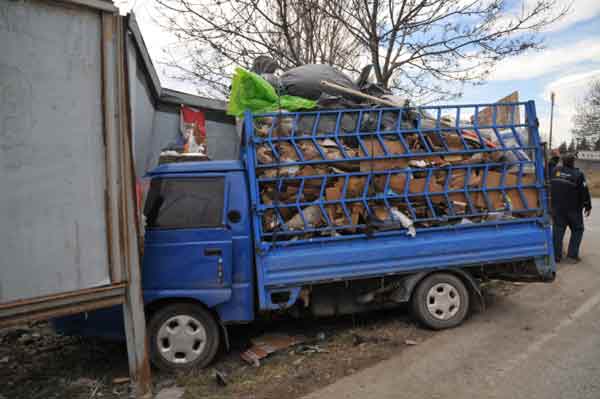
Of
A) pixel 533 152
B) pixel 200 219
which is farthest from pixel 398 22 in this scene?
pixel 200 219

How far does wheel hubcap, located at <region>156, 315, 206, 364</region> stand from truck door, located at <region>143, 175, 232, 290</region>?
331 mm

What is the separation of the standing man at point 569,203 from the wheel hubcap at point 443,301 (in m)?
3.70

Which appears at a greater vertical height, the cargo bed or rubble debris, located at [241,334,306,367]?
the cargo bed

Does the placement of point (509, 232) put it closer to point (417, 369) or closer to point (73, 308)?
point (417, 369)

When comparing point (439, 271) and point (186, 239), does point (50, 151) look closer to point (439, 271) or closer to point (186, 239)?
point (186, 239)

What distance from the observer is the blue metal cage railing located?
13.6ft

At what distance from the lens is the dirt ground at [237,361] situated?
359 centimetres

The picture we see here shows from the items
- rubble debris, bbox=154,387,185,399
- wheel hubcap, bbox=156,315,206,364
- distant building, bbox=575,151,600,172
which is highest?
distant building, bbox=575,151,600,172

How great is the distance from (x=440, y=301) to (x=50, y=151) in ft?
12.6

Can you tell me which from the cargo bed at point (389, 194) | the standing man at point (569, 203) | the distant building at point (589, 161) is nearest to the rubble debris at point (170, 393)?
the cargo bed at point (389, 194)

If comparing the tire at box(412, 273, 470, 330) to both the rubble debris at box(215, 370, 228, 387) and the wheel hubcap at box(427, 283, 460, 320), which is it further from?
the rubble debris at box(215, 370, 228, 387)

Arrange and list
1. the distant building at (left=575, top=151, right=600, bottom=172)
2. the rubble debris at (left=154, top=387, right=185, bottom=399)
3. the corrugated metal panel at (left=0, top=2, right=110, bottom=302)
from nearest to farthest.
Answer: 1. the corrugated metal panel at (left=0, top=2, right=110, bottom=302)
2. the rubble debris at (left=154, top=387, right=185, bottom=399)
3. the distant building at (left=575, top=151, right=600, bottom=172)

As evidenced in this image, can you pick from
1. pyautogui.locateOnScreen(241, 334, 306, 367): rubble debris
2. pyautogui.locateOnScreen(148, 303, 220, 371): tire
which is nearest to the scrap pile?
pyautogui.locateOnScreen(148, 303, 220, 371): tire

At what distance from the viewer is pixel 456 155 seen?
4496 mm
